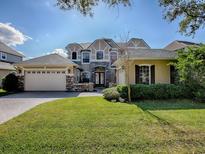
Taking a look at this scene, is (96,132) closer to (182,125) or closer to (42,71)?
(182,125)

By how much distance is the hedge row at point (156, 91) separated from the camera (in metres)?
15.5

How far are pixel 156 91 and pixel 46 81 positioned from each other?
532 inches

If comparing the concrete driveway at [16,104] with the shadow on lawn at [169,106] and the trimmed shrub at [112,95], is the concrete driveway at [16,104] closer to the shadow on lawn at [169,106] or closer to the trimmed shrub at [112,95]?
the trimmed shrub at [112,95]

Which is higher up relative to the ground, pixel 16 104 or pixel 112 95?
pixel 112 95

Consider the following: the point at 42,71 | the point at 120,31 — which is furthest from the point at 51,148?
the point at 42,71

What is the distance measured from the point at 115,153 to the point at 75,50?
3102 cm

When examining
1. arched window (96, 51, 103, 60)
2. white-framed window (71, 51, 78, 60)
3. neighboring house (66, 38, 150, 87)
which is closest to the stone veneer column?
neighboring house (66, 38, 150, 87)

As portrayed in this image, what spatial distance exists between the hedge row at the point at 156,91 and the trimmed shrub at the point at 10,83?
46.2ft

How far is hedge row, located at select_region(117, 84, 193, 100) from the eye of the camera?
51.0 feet

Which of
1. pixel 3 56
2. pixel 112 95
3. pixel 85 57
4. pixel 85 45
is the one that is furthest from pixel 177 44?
pixel 3 56

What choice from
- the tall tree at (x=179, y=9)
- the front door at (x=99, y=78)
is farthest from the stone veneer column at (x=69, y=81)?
the tall tree at (x=179, y=9)

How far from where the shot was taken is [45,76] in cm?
2447

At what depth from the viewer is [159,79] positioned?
19281 mm

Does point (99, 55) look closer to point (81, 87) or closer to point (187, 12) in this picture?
→ point (81, 87)
